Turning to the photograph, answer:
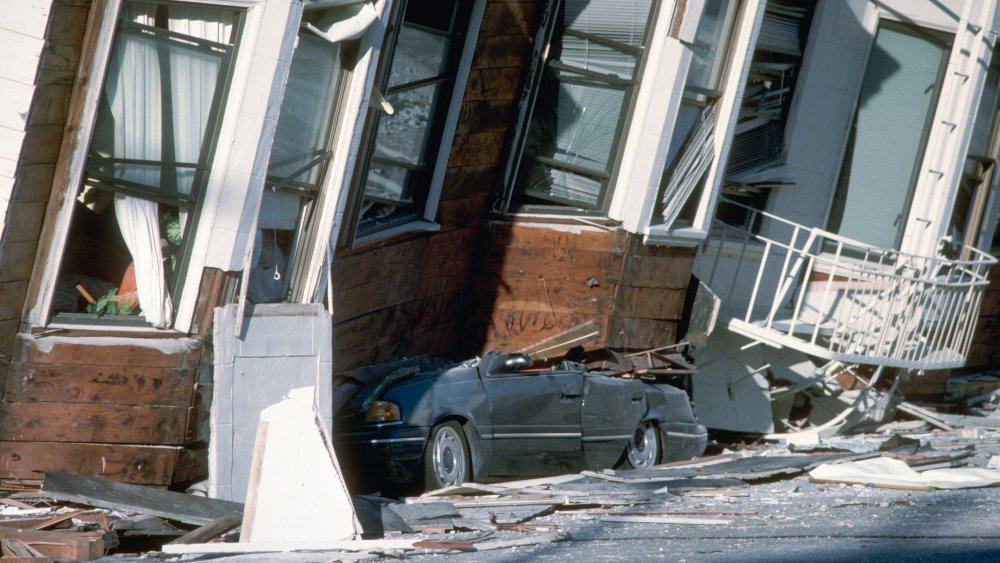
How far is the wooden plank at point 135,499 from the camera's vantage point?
7180mm

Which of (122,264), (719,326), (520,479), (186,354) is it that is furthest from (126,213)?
(719,326)

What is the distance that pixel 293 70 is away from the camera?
8.39 meters

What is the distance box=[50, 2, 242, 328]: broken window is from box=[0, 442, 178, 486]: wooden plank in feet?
2.40

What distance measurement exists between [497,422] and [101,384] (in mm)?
2993

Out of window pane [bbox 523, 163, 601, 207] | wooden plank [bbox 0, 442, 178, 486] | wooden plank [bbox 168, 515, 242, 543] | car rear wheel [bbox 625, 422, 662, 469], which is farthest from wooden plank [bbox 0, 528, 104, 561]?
window pane [bbox 523, 163, 601, 207]

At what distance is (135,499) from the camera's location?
7.38 metres

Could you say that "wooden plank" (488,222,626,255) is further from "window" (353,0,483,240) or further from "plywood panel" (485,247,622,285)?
"window" (353,0,483,240)

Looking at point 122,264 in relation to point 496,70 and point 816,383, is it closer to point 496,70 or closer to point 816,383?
point 496,70

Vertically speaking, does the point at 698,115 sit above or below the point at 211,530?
above

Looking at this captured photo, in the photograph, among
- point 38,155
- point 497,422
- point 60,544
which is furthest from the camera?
point 497,422

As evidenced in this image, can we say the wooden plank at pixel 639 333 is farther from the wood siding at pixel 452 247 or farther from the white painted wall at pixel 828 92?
the white painted wall at pixel 828 92

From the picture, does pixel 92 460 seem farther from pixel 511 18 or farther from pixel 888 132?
pixel 888 132

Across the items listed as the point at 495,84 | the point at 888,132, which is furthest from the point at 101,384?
the point at 888,132

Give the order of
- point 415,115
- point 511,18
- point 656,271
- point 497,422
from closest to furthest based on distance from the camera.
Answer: point 497,422 → point 415,115 → point 511,18 → point 656,271
